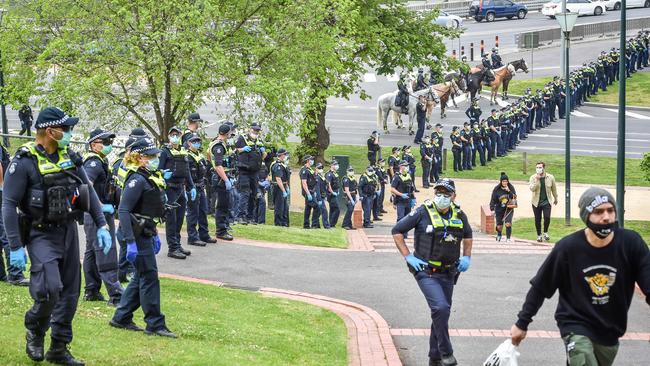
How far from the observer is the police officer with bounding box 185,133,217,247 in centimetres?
1759

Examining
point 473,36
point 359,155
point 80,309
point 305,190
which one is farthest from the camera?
point 473,36

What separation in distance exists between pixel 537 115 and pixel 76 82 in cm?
2217

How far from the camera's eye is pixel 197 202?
60.6ft

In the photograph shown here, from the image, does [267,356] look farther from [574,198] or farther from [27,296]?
[574,198]

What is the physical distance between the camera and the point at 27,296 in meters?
12.4

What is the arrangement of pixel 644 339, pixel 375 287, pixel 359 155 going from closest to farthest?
pixel 644 339
pixel 375 287
pixel 359 155

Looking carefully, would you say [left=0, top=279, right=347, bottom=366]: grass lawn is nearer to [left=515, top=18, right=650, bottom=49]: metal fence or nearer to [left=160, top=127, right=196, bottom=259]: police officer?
[left=160, top=127, right=196, bottom=259]: police officer

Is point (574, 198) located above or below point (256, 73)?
below

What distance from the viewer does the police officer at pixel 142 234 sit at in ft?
36.2

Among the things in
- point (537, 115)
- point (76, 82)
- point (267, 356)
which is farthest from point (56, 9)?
point (537, 115)

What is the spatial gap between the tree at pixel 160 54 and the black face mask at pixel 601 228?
15683 millimetres

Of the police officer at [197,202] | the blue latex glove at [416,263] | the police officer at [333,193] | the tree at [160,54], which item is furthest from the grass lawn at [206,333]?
the police officer at [333,193]

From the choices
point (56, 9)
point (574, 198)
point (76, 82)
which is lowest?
point (574, 198)

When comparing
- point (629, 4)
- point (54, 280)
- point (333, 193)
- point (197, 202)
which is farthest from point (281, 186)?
point (629, 4)
